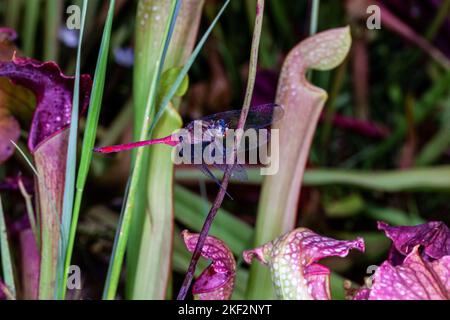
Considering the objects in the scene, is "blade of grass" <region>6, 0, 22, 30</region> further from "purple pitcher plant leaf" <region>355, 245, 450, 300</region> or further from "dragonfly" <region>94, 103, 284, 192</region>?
"purple pitcher plant leaf" <region>355, 245, 450, 300</region>

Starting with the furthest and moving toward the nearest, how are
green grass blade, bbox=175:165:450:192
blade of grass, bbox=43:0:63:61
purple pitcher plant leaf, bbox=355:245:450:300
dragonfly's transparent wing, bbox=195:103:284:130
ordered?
blade of grass, bbox=43:0:63:61 → green grass blade, bbox=175:165:450:192 → dragonfly's transparent wing, bbox=195:103:284:130 → purple pitcher plant leaf, bbox=355:245:450:300

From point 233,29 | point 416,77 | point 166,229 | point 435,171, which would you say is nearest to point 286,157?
point 166,229

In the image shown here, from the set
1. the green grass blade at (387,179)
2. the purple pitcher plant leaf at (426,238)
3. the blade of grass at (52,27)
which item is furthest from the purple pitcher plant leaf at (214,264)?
the blade of grass at (52,27)

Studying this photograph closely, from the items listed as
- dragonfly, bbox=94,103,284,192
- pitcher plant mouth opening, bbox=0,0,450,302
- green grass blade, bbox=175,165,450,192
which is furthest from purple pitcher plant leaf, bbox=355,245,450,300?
green grass blade, bbox=175,165,450,192

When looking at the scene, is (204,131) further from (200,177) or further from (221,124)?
(200,177)

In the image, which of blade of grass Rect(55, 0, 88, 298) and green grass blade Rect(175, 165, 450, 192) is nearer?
blade of grass Rect(55, 0, 88, 298)

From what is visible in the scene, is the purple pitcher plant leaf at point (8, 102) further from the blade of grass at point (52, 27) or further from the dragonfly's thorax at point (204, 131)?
the blade of grass at point (52, 27)
